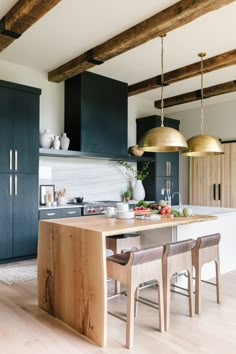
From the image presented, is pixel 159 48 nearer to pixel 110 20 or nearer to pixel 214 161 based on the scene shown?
pixel 110 20

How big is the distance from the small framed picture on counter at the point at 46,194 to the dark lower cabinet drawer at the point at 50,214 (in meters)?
0.32

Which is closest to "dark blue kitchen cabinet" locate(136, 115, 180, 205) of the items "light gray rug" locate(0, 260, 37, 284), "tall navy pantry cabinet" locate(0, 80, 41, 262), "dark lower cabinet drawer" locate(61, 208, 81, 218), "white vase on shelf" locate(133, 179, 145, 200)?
"white vase on shelf" locate(133, 179, 145, 200)

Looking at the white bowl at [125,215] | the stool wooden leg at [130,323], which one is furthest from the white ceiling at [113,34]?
the stool wooden leg at [130,323]

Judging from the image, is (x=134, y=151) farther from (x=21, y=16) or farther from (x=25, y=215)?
(x=21, y=16)

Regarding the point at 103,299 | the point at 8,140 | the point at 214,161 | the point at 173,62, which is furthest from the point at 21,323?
the point at 214,161

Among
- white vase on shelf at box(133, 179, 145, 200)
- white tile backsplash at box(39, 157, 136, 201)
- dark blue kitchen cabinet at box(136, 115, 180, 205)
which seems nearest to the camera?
white tile backsplash at box(39, 157, 136, 201)

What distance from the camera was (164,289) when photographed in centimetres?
276

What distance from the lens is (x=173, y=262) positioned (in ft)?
9.22

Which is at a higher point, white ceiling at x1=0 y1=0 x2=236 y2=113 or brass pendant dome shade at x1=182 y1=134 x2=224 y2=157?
white ceiling at x1=0 y1=0 x2=236 y2=113

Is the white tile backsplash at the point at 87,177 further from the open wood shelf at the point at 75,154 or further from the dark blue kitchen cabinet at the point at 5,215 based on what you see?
the dark blue kitchen cabinet at the point at 5,215

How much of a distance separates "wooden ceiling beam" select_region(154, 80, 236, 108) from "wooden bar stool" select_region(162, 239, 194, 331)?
400 cm

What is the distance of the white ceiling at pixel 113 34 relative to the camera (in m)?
3.55

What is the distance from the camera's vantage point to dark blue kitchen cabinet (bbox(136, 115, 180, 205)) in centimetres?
674

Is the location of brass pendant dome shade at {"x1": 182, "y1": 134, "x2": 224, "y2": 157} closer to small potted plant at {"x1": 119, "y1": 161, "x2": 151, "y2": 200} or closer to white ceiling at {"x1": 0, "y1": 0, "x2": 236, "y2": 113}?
white ceiling at {"x1": 0, "y1": 0, "x2": 236, "y2": 113}
